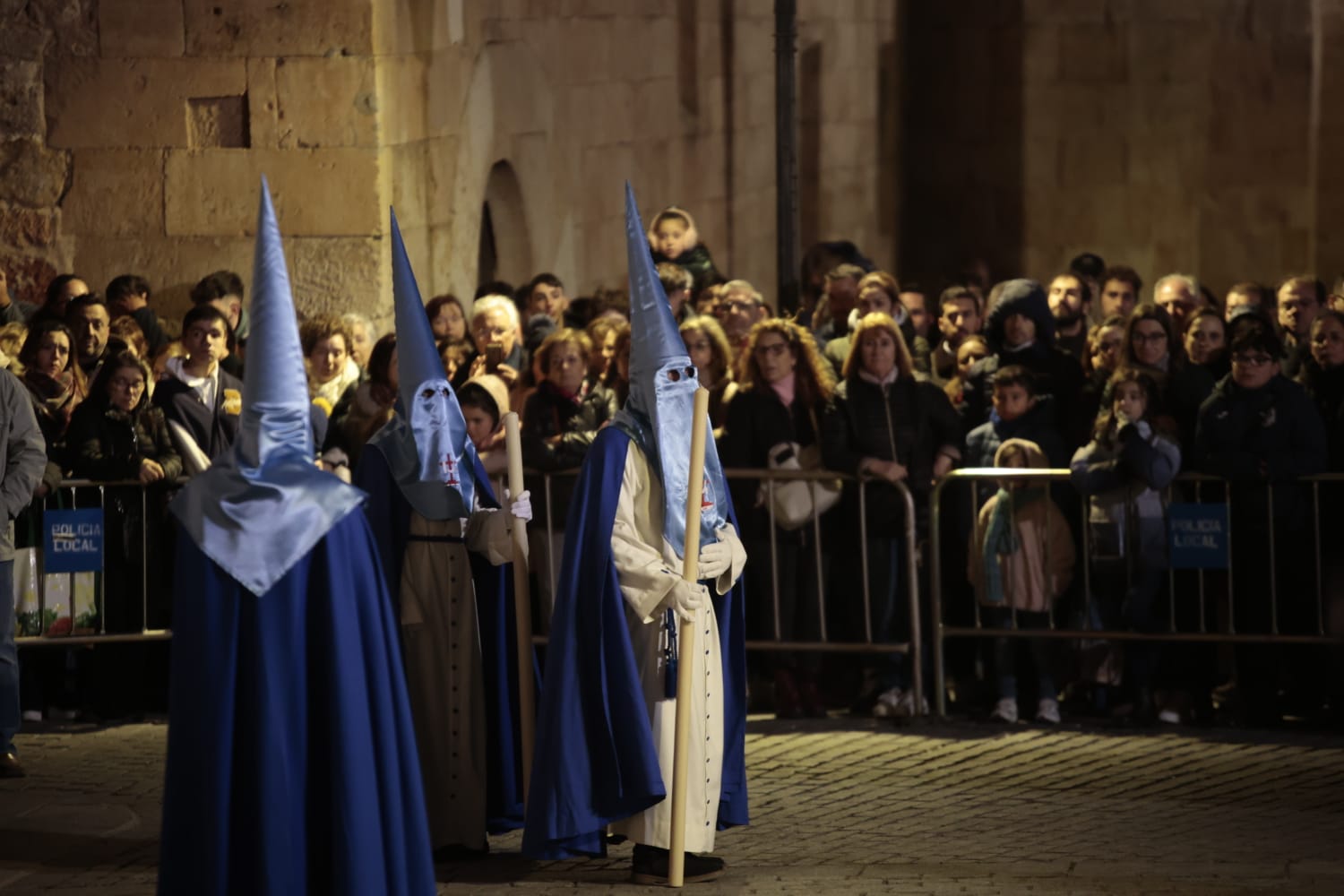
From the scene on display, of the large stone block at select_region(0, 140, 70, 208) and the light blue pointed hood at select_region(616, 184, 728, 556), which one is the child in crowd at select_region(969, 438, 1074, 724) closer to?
the light blue pointed hood at select_region(616, 184, 728, 556)

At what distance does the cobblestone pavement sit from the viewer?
7.91m

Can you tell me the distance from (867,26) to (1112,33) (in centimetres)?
219

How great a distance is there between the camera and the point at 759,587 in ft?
35.2

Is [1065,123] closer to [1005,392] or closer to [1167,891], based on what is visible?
[1005,392]

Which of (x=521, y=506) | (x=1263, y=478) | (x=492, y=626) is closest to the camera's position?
(x=521, y=506)

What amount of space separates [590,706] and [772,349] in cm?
317

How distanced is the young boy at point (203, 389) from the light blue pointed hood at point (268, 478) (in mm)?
3658

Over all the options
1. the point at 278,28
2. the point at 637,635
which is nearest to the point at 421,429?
the point at 637,635

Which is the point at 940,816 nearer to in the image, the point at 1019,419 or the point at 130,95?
the point at 1019,419

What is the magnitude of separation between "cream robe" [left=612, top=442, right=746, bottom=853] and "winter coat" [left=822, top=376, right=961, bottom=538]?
2580 millimetres

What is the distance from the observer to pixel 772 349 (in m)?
10.6

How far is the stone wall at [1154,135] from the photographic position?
882 inches

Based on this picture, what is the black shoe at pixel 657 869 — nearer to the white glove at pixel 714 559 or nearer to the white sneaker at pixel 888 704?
the white glove at pixel 714 559

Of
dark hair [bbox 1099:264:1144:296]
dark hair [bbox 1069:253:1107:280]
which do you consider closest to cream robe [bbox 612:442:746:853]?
dark hair [bbox 1099:264:1144:296]
